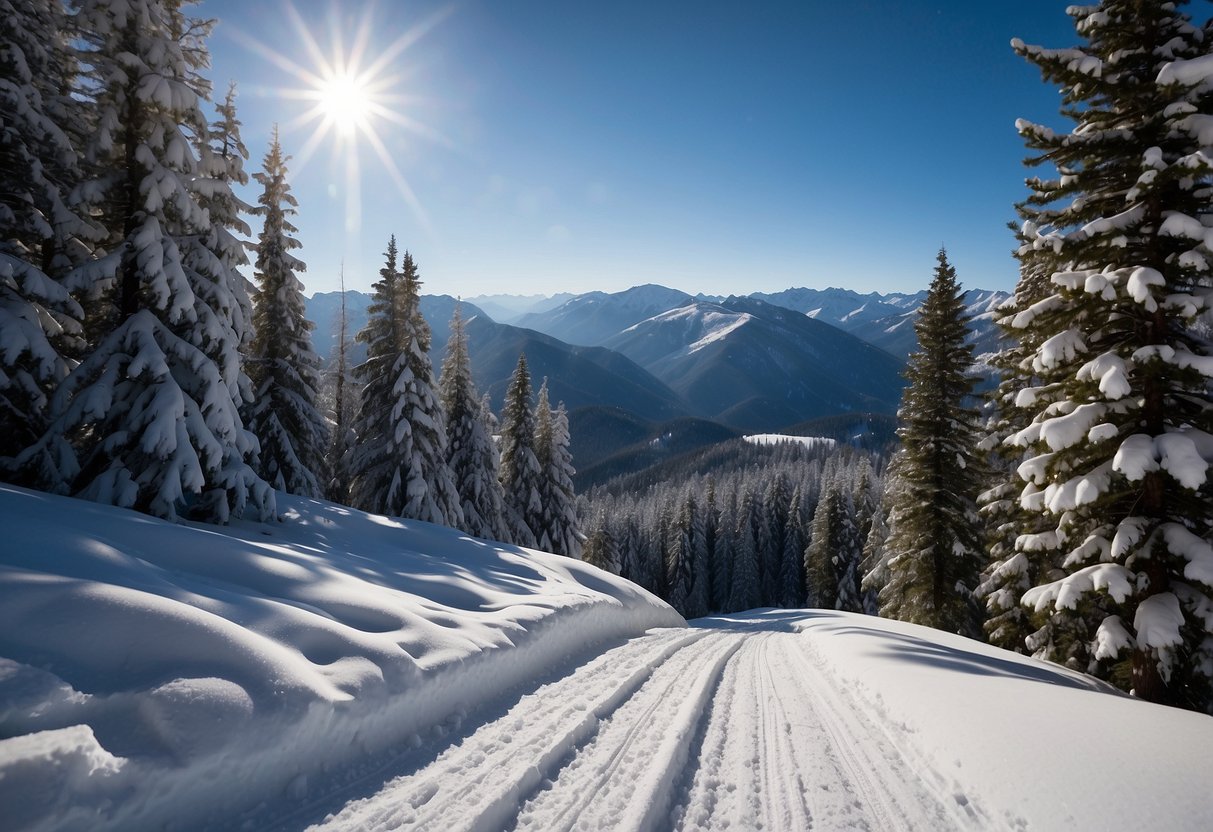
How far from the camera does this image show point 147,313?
930 centimetres

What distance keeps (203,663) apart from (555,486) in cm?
2603

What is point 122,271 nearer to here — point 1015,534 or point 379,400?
point 379,400

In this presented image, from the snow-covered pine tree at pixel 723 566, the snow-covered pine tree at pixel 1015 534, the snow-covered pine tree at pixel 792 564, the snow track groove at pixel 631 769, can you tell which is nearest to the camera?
the snow track groove at pixel 631 769

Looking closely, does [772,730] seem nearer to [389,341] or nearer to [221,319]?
[221,319]

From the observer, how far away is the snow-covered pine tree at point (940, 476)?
57.2 ft

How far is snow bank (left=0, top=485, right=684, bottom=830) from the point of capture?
3463 millimetres

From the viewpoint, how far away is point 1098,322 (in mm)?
8469

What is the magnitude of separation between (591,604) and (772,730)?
5.13 meters

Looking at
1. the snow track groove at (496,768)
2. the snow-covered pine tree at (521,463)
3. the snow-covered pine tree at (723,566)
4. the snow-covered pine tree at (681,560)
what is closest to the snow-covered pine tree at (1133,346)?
the snow track groove at (496,768)

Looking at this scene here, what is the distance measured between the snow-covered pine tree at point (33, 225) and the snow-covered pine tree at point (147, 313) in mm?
555

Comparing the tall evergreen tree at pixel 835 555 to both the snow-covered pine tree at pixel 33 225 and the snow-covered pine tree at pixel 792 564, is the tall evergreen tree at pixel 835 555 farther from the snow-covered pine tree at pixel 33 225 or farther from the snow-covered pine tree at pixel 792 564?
the snow-covered pine tree at pixel 33 225

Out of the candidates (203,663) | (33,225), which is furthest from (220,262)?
(203,663)

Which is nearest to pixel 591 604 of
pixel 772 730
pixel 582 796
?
pixel 772 730

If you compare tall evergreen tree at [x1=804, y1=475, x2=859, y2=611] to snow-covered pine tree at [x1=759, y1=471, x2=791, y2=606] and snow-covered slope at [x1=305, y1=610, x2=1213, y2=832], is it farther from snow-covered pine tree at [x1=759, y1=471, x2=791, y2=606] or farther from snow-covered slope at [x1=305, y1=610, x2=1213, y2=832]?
snow-covered slope at [x1=305, y1=610, x2=1213, y2=832]
